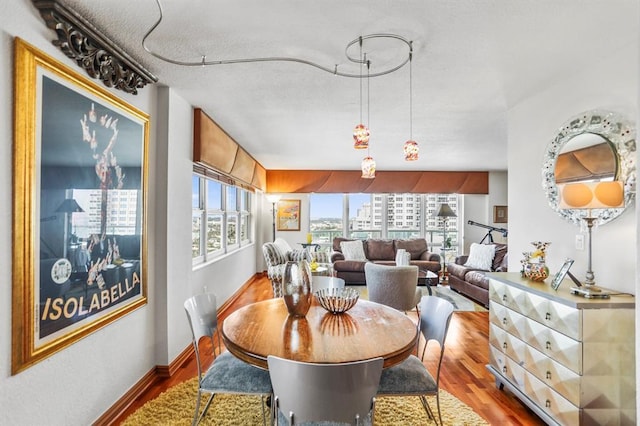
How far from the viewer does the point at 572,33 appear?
5.98 feet

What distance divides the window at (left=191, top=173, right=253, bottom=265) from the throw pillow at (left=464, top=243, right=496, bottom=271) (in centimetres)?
413

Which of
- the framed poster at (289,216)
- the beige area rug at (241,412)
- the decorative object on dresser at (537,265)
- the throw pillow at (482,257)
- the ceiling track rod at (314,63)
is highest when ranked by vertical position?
the ceiling track rod at (314,63)

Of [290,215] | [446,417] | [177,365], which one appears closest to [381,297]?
[446,417]

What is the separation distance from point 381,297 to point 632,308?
7.53 feet

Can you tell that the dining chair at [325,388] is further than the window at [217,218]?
No

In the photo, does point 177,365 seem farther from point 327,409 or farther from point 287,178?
point 287,178

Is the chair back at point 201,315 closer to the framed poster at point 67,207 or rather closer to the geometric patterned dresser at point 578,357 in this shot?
the framed poster at point 67,207

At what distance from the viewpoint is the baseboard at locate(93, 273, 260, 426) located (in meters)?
2.07

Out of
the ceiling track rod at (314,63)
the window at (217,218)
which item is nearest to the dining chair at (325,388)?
the ceiling track rod at (314,63)

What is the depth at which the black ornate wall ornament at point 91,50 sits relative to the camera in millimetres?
1582

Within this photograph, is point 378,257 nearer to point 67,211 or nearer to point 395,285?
point 395,285

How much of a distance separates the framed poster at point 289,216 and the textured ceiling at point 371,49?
4027mm

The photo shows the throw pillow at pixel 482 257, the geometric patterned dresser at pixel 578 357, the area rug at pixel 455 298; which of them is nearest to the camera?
the geometric patterned dresser at pixel 578 357

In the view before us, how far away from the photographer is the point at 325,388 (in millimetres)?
1233
